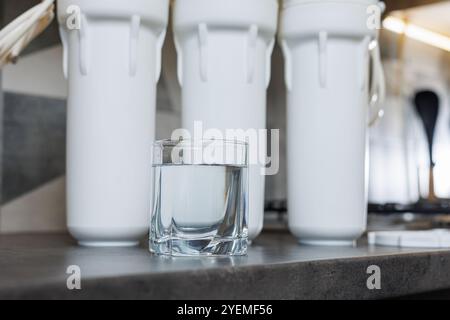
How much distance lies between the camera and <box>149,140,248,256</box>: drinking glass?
0.61 metres

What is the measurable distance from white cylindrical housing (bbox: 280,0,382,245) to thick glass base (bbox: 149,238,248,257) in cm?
23

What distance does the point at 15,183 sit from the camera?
3.46ft

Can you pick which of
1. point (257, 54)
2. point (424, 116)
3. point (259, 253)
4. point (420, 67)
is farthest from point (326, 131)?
point (420, 67)

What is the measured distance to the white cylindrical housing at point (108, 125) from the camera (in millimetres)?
736

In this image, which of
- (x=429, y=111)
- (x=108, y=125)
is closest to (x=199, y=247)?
(x=108, y=125)

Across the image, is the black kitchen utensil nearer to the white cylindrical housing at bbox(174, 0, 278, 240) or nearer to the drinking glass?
the white cylindrical housing at bbox(174, 0, 278, 240)

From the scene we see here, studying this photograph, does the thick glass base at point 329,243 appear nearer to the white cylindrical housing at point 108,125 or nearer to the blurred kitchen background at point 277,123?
the white cylindrical housing at point 108,125

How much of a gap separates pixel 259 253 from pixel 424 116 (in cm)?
125

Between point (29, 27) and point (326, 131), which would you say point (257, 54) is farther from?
point (29, 27)

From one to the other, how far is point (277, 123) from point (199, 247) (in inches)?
35.0

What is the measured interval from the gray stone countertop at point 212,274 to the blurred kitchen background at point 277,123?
0.36 metres

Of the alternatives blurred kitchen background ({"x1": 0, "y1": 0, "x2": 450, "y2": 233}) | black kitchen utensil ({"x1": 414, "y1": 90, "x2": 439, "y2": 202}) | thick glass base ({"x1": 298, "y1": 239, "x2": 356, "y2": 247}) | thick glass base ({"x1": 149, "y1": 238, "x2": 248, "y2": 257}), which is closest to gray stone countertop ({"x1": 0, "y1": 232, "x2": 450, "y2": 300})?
thick glass base ({"x1": 149, "y1": 238, "x2": 248, "y2": 257})

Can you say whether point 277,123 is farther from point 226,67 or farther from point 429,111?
point 226,67

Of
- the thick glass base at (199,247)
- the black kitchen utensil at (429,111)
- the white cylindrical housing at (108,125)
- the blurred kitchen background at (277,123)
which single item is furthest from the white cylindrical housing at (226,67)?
the black kitchen utensil at (429,111)
